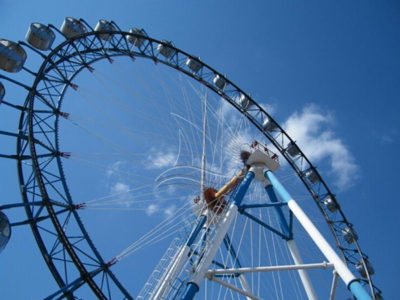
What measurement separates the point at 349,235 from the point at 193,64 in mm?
15862

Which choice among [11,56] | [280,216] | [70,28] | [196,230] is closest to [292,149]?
[280,216]

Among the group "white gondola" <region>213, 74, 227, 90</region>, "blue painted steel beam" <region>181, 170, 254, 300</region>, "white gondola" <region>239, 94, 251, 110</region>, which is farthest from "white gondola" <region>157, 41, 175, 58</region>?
"blue painted steel beam" <region>181, 170, 254, 300</region>

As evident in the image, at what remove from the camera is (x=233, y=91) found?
21219 millimetres

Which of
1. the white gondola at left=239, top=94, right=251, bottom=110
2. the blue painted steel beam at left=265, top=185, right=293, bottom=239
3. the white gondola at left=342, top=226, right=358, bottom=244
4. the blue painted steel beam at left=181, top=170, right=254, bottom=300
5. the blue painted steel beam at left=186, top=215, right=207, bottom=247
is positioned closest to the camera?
the blue painted steel beam at left=181, top=170, right=254, bottom=300

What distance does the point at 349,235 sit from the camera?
793 inches

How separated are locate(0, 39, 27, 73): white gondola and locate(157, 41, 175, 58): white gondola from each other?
9.81 meters

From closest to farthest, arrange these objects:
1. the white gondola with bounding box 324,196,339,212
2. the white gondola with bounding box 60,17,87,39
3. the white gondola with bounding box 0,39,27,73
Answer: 1. the white gondola with bounding box 0,39,27,73
2. the white gondola with bounding box 60,17,87,39
3. the white gondola with bounding box 324,196,339,212

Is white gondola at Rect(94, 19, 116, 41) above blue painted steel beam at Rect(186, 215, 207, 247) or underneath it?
above

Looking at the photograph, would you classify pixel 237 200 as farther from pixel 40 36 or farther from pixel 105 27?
pixel 105 27

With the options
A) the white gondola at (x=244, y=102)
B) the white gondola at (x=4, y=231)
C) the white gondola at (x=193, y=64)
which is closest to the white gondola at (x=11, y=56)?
the white gondola at (x=4, y=231)

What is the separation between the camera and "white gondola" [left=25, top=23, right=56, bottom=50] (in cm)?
1354

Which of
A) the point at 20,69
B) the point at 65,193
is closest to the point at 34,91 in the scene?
the point at 20,69

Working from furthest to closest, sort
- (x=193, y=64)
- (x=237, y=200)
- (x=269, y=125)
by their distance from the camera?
(x=193, y=64)
(x=269, y=125)
(x=237, y=200)

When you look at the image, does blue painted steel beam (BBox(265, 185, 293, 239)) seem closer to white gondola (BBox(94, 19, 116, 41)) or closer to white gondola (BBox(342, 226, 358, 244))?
white gondola (BBox(342, 226, 358, 244))
